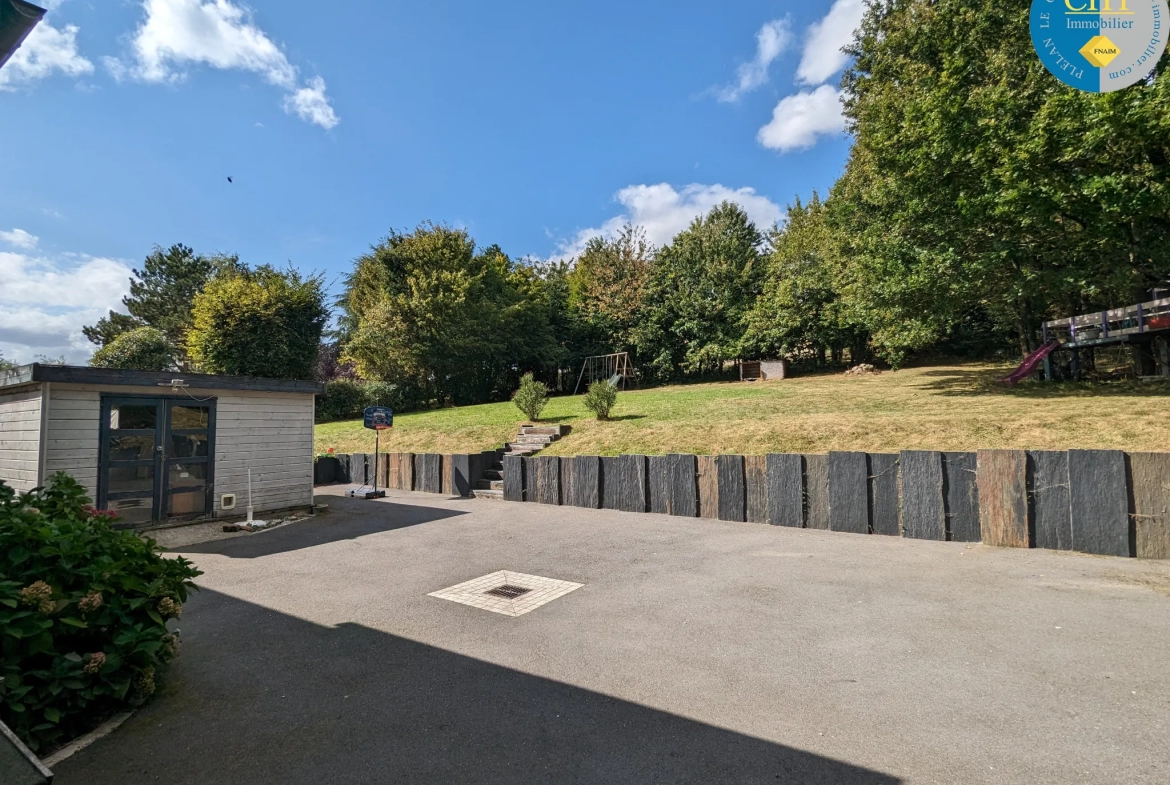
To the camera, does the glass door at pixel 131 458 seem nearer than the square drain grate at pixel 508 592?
No

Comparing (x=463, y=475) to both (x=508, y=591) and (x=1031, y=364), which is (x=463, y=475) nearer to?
(x=508, y=591)

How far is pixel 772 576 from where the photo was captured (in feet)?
18.2

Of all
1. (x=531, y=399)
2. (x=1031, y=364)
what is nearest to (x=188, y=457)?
(x=531, y=399)

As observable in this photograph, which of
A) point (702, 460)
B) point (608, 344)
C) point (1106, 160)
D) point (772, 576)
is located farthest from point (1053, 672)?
point (608, 344)

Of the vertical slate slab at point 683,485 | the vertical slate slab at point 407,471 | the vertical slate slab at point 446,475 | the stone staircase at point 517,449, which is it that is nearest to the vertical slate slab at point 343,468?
the vertical slate slab at point 407,471

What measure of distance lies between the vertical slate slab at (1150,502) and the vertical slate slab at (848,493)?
257 centimetres

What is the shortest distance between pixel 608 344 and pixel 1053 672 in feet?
90.8

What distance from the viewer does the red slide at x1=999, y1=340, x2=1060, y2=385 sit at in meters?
14.4

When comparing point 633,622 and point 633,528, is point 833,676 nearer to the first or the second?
point 633,622

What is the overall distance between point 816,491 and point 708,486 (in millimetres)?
1690

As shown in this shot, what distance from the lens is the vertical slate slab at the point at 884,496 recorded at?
7051 mm

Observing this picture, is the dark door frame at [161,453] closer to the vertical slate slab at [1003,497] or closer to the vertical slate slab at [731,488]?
the vertical slate slab at [731,488]

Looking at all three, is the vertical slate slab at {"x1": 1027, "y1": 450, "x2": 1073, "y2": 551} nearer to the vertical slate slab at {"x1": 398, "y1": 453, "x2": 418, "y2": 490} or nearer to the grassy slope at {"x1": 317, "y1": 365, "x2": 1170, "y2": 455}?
the grassy slope at {"x1": 317, "y1": 365, "x2": 1170, "y2": 455}

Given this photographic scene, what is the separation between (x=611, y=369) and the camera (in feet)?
93.4
